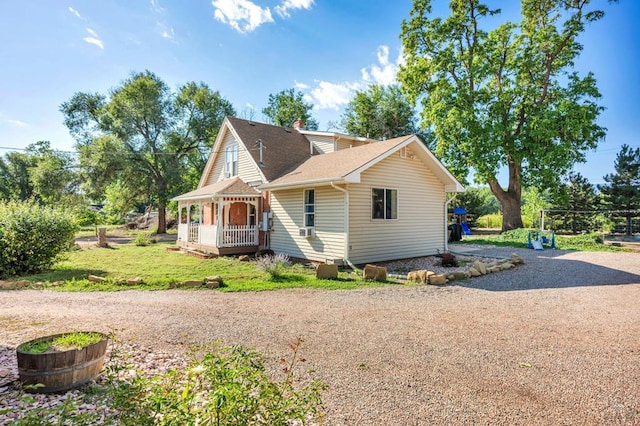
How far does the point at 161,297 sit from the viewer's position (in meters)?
7.48

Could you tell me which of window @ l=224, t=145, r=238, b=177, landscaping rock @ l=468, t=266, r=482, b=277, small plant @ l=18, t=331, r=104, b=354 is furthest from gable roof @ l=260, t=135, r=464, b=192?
small plant @ l=18, t=331, r=104, b=354

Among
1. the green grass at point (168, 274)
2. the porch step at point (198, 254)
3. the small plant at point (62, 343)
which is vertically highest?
the small plant at point (62, 343)

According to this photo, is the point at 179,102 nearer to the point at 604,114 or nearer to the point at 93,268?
the point at 93,268

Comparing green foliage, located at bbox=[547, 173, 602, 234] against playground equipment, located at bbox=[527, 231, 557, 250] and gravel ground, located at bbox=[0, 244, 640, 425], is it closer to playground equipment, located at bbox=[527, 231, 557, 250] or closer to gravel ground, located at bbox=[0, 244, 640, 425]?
playground equipment, located at bbox=[527, 231, 557, 250]

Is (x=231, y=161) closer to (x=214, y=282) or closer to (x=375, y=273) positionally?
(x=214, y=282)

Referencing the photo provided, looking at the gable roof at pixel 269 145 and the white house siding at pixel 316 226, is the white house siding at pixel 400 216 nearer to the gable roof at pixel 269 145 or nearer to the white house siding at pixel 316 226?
the white house siding at pixel 316 226

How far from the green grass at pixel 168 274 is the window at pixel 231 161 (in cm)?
528

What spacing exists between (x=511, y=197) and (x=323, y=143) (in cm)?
1451

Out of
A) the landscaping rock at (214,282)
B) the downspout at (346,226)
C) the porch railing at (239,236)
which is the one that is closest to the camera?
the landscaping rock at (214,282)

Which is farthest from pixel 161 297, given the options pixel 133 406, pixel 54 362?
pixel 133 406

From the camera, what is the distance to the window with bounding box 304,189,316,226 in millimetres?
12371

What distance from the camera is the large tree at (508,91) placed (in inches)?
806

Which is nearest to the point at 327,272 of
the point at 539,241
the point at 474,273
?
the point at 474,273

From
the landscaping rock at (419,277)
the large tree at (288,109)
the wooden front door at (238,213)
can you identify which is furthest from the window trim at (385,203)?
the large tree at (288,109)
